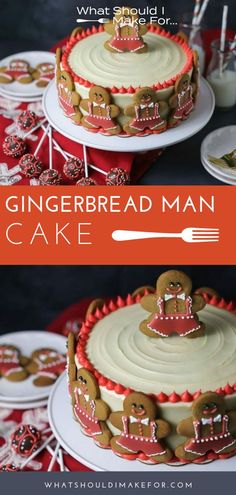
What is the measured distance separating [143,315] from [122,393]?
7.2 inches

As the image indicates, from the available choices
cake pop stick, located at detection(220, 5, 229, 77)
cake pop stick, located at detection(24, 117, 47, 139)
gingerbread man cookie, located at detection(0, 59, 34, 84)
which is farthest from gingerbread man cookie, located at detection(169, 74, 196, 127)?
gingerbread man cookie, located at detection(0, 59, 34, 84)

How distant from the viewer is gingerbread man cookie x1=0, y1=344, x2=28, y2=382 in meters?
1.67

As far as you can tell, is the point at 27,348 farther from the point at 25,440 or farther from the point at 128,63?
the point at 128,63

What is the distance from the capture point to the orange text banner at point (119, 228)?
1.24 meters

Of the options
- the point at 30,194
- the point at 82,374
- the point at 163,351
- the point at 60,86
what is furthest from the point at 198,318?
the point at 60,86

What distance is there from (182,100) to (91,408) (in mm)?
472

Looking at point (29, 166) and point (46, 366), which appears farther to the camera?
point (46, 366)

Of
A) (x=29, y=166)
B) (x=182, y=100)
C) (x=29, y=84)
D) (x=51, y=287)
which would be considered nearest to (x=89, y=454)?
(x=29, y=166)

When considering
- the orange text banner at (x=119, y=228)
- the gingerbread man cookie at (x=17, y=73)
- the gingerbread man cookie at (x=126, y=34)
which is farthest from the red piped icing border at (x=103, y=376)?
the gingerbread man cookie at (x=17, y=73)

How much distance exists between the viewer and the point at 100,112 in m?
1.40

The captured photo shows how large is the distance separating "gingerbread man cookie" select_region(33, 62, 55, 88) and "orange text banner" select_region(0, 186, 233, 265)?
0.43 metres

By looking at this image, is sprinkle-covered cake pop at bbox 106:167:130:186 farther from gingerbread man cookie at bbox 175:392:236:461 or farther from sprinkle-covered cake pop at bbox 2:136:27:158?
gingerbread man cookie at bbox 175:392:236:461

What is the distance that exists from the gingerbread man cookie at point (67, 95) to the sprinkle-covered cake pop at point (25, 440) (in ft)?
1.52

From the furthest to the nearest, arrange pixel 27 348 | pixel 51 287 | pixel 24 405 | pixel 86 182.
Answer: pixel 51 287
pixel 27 348
pixel 24 405
pixel 86 182
